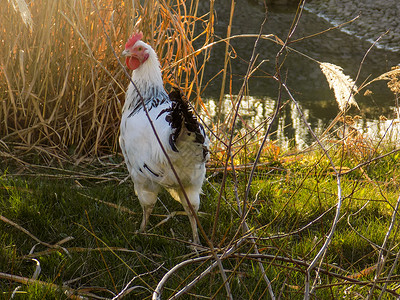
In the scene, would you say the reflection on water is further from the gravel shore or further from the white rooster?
the gravel shore

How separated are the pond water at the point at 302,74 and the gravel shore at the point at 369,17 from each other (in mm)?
200

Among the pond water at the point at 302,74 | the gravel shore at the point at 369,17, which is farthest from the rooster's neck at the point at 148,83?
the gravel shore at the point at 369,17

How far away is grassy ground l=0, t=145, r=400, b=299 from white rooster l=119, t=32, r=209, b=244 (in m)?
0.22

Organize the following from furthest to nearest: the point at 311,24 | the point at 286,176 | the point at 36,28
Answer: the point at 311,24 → the point at 286,176 → the point at 36,28

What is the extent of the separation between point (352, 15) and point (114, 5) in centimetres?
638

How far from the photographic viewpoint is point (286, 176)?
10.6 ft

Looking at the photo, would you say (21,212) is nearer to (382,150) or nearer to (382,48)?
(382,150)

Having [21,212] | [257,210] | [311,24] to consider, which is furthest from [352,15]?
[21,212]

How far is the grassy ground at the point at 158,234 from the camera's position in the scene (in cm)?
204

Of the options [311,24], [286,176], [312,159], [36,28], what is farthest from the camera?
[311,24]

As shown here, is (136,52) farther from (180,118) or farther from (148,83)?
(180,118)

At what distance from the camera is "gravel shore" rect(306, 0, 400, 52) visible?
26.0 feet

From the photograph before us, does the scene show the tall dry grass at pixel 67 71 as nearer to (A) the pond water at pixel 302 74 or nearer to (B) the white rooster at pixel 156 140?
(B) the white rooster at pixel 156 140

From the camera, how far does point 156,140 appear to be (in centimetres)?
215
